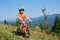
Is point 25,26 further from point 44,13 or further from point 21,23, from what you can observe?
point 44,13

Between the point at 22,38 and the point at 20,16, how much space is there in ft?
4.62

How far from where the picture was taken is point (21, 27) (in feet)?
45.2

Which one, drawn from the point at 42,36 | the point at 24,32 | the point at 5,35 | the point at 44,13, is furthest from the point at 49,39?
the point at 44,13

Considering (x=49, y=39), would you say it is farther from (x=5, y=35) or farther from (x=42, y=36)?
(x=5, y=35)

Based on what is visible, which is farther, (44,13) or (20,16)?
(44,13)

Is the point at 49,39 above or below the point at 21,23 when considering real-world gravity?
below

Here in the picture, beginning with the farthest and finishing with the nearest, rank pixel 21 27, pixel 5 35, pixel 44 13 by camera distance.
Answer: pixel 44 13
pixel 21 27
pixel 5 35

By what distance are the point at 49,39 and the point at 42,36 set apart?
56cm

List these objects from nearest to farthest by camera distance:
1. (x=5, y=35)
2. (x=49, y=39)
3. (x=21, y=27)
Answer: (x=5, y=35)
(x=21, y=27)
(x=49, y=39)

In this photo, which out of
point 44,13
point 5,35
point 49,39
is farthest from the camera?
point 44,13

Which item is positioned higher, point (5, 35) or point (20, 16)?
point (20, 16)

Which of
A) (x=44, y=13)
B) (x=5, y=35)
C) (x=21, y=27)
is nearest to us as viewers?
(x=5, y=35)

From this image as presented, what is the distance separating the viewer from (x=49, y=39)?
15.9 metres

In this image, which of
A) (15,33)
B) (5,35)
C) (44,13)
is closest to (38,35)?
(15,33)
